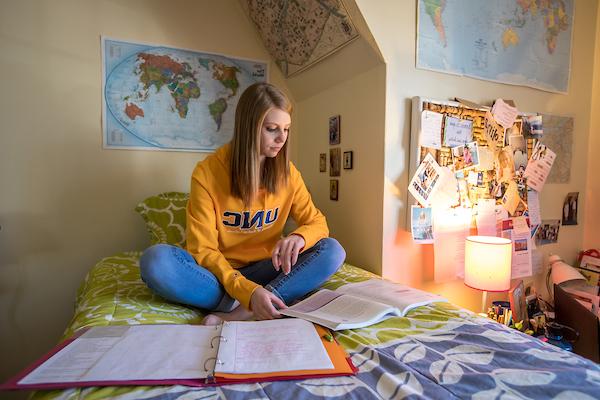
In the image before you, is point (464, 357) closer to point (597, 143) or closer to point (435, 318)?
point (435, 318)

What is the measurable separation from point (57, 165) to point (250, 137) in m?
0.96

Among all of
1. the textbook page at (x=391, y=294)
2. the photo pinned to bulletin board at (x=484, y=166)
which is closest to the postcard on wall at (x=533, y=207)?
the photo pinned to bulletin board at (x=484, y=166)

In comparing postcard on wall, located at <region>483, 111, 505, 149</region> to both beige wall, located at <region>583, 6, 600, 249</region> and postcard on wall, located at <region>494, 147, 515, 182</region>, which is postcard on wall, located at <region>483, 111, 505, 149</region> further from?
Answer: beige wall, located at <region>583, 6, 600, 249</region>

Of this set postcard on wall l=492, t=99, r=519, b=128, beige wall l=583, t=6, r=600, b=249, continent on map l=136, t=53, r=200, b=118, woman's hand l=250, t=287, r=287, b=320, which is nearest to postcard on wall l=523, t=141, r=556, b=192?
postcard on wall l=492, t=99, r=519, b=128

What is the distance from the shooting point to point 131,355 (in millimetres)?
611

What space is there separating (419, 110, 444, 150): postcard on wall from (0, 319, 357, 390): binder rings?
86cm

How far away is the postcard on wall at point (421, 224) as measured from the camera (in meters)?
1.28

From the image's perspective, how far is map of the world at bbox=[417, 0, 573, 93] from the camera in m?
1.30

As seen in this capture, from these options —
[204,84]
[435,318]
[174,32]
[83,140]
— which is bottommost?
[435,318]

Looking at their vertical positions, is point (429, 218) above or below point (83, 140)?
below

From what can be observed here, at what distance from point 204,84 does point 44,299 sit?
47.1 inches

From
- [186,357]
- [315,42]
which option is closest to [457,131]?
[315,42]

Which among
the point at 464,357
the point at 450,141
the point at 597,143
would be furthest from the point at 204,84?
the point at 597,143

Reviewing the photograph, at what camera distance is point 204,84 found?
164cm
